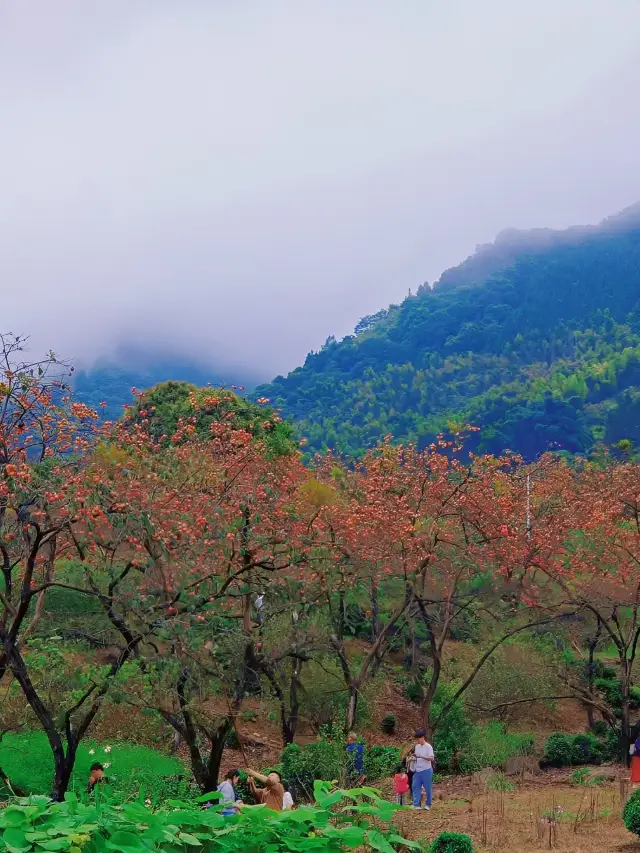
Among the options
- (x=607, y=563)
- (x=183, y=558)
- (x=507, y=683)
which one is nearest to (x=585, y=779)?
(x=607, y=563)

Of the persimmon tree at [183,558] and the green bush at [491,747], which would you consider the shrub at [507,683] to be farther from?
the persimmon tree at [183,558]

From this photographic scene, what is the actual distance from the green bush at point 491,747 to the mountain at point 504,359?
50817mm

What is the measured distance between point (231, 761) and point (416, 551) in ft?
21.5

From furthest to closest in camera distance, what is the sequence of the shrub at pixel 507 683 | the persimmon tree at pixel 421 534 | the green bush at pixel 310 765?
the shrub at pixel 507 683 → the persimmon tree at pixel 421 534 → the green bush at pixel 310 765

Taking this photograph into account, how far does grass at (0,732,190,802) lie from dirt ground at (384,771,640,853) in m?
4.60

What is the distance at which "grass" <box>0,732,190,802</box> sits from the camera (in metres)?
14.6

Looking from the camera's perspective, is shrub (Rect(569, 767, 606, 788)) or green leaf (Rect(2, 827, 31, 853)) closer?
green leaf (Rect(2, 827, 31, 853))

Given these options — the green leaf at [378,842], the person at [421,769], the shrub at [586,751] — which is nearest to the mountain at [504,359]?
the shrub at [586,751]

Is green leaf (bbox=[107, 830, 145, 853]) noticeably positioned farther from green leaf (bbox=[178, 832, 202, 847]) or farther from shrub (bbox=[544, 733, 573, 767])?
shrub (bbox=[544, 733, 573, 767])

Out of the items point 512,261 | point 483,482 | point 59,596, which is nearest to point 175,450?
point 483,482

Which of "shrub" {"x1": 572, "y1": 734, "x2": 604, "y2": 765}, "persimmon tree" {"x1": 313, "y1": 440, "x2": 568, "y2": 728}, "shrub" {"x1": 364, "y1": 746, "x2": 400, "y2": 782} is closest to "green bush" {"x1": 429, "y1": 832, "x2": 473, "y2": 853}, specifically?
"shrub" {"x1": 364, "y1": 746, "x2": 400, "y2": 782}

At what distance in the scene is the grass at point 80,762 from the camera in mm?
14625

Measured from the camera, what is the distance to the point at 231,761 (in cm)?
1844

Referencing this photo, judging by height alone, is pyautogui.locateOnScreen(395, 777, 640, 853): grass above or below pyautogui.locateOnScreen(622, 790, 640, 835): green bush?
below
